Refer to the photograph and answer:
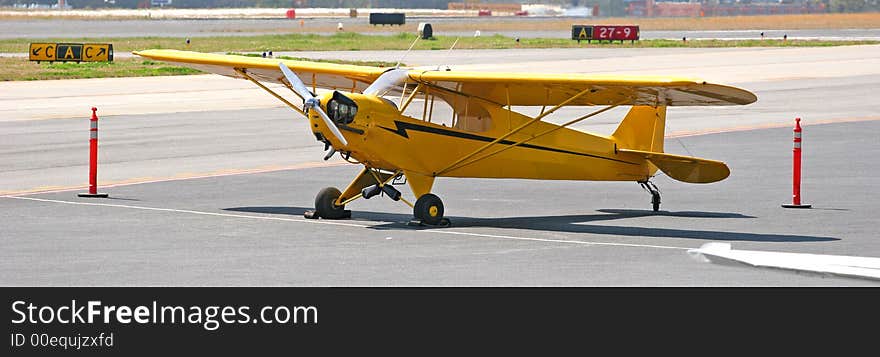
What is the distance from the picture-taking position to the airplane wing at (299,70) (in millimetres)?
18156

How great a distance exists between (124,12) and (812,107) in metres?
139

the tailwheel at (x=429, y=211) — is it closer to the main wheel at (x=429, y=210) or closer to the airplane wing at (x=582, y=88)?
the main wheel at (x=429, y=210)

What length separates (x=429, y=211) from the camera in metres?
16.6

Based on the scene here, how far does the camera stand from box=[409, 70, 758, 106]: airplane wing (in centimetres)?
1608

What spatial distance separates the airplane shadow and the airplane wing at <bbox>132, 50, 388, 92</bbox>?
Result: 168cm

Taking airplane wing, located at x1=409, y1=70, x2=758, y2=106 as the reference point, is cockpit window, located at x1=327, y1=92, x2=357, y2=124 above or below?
below

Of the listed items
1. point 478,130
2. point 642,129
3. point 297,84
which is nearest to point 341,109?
point 297,84

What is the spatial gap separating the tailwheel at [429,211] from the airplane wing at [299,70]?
1.76 m

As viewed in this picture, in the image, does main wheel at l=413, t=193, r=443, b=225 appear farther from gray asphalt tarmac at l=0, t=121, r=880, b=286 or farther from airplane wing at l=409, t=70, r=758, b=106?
airplane wing at l=409, t=70, r=758, b=106

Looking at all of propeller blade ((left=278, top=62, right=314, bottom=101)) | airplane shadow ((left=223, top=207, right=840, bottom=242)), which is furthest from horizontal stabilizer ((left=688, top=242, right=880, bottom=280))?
propeller blade ((left=278, top=62, right=314, bottom=101))
